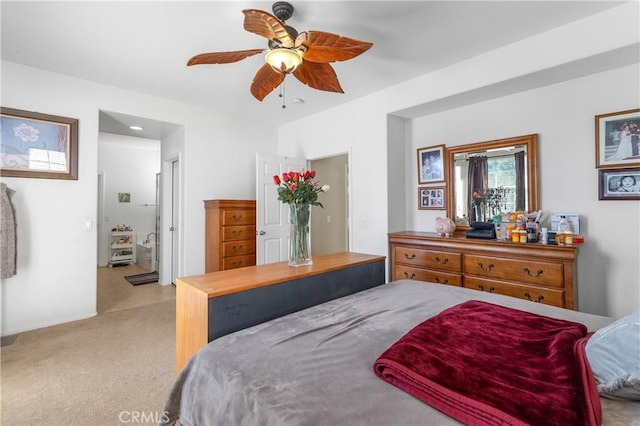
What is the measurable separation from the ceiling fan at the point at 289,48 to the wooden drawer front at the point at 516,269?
82.2 inches

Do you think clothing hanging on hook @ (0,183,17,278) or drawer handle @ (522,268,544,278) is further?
clothing hanging on hook @ (0,183,17,278)

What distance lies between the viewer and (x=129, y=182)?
688 cm

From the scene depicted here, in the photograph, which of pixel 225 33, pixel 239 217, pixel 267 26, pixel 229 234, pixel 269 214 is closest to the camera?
pixel 267 26

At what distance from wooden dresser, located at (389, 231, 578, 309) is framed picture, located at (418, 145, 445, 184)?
88 cm

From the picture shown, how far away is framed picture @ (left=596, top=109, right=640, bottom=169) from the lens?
2.36 m

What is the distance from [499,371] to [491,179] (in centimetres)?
272

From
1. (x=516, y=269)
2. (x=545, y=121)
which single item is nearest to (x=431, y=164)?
(x=545, y=121)

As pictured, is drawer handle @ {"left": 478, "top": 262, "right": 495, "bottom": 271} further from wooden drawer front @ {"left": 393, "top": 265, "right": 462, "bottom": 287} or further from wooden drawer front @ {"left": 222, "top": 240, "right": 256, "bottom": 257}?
wooden drawer front @ {"left": 222, "top": 240, "right": 256, "bottom": 257}

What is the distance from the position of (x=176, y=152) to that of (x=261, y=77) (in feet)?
8.47

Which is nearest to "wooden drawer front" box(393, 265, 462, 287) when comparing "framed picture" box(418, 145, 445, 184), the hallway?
"framed picture" box(418, 145, 445, 184)

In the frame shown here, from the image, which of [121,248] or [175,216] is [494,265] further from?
[121,248]

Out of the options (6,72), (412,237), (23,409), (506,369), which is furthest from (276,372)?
(6,72)

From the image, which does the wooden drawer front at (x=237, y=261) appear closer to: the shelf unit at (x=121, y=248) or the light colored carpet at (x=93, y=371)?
the light colored carpet at (x=93, y=371)

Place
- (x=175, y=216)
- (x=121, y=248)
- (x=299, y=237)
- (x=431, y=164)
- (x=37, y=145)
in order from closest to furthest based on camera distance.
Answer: (x=299, y=237) < (x=37, y=145) < (x=431, y=164) < (x=175, y=216) < (x=121, y=248)
